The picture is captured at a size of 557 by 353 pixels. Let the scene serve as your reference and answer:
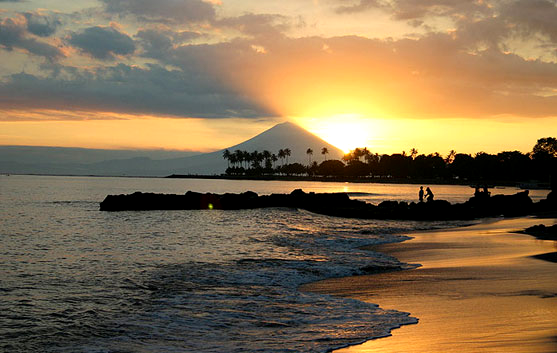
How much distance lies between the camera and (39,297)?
12414mm

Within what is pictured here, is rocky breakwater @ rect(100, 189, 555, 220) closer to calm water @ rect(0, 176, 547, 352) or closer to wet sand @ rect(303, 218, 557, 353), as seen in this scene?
calm water @ rect(0, 176, 547, 352)

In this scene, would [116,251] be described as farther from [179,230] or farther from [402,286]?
[402,286]

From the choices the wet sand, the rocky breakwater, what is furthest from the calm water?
the rocky breakwater

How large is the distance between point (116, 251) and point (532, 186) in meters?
174

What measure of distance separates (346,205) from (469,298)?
42.5 meters

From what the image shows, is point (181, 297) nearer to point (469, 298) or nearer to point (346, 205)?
point (469, 298)

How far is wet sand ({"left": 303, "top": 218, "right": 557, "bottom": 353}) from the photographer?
778 cm

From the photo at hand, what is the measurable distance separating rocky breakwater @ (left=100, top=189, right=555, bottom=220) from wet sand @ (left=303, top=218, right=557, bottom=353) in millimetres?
24774

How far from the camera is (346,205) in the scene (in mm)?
53312

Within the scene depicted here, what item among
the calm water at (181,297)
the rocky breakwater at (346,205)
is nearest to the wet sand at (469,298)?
the calm water at (181,297)

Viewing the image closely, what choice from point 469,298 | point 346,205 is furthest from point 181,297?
point 346,205

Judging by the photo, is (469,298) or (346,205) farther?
(346,205)

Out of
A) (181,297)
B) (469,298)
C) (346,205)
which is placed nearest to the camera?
(469,298)

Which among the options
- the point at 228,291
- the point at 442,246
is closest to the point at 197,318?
the point at 228,291
